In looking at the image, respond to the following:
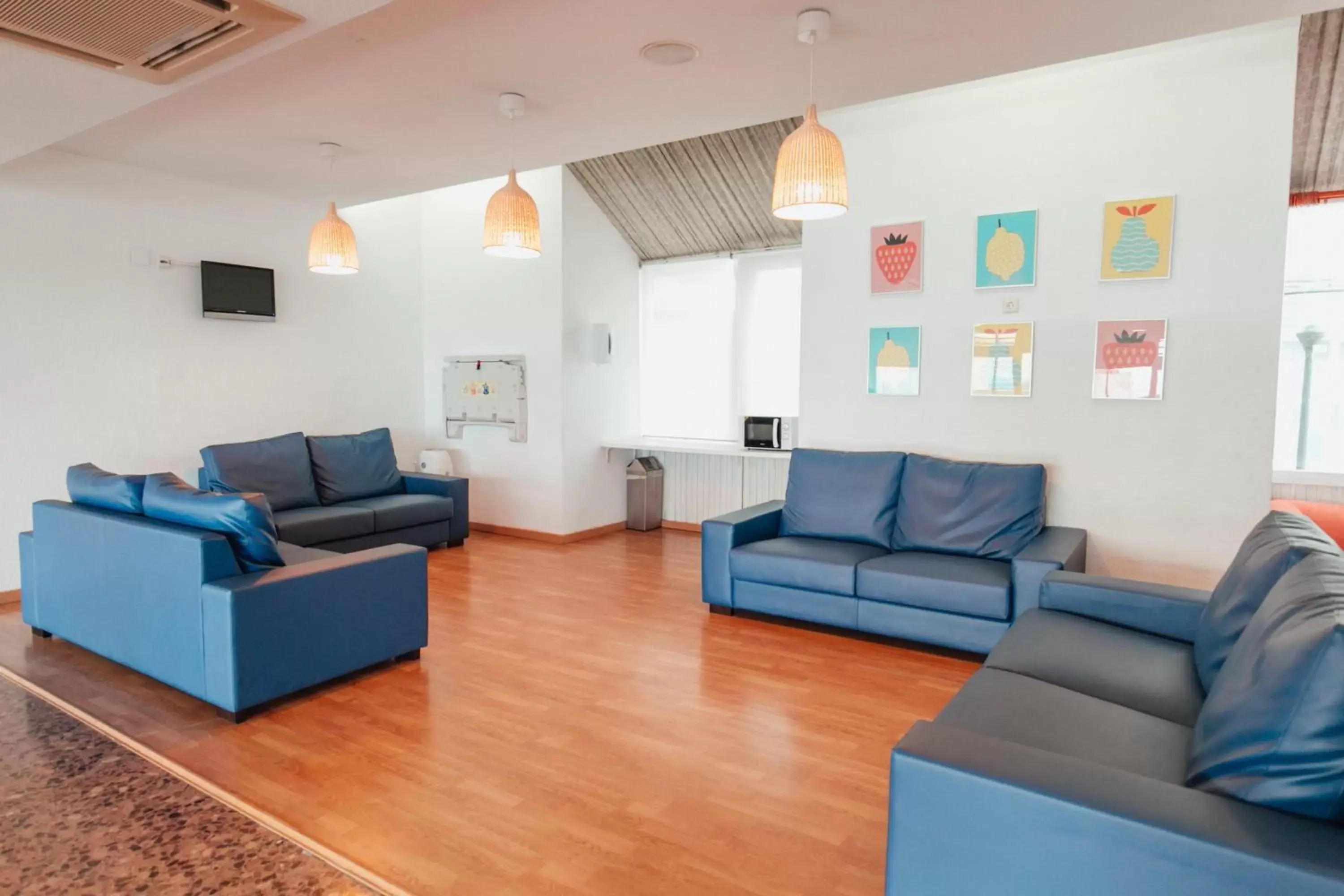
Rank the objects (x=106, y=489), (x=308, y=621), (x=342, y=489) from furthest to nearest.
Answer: (x=342, y=489), (x=106, y=489), (x=308, y=621)

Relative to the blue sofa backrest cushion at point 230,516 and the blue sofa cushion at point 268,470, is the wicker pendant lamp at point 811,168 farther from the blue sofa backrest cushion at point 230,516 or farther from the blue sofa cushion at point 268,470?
the blue sofa cushion at point 268,470

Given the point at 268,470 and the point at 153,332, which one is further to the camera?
the point at 268,470

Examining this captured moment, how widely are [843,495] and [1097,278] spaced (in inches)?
69.0

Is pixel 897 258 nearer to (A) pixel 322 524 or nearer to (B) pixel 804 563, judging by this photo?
(B) pixel 804 563

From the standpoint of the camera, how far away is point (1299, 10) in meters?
2.66

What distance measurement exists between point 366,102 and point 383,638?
8.17 feet

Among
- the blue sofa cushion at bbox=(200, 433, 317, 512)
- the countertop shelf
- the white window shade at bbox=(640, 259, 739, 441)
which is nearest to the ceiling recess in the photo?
the blue sofa cushion at bbox=(200, 433, 317, 512)

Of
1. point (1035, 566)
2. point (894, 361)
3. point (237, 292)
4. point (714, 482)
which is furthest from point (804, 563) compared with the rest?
point (237, 292)

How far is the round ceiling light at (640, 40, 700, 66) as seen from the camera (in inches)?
116

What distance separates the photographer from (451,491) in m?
5.96

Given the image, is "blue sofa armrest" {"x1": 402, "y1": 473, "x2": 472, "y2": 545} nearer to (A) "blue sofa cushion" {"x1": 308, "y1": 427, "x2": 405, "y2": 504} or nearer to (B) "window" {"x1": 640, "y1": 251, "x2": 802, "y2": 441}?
(A) "blue sofa cushion" {"x1": 308, "y1": 427, "x2": 405, "y2": 504}

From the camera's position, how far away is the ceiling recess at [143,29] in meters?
2.21

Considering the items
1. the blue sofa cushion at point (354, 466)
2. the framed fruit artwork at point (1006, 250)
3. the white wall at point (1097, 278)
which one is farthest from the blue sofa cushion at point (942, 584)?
the blue sofa cushion at point (354, 466)

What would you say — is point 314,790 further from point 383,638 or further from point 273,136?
point 273,136
